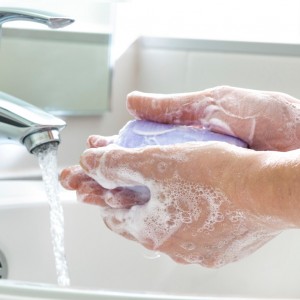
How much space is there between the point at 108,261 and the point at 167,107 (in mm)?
334

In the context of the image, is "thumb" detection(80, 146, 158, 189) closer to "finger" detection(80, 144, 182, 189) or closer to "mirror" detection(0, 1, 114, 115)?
"finger" detection(80, 144, 182, 189)

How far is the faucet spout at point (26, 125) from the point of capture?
0.63 metres

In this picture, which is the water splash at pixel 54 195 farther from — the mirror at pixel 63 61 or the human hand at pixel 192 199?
the mirror at pixel 63 61

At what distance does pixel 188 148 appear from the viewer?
19.6 inches

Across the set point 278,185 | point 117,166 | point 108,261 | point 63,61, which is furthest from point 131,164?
point 63,61

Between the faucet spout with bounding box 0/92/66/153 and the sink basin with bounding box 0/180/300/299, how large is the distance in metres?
0.20

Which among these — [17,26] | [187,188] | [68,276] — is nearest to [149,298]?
[187,188]

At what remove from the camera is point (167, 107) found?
610 mm

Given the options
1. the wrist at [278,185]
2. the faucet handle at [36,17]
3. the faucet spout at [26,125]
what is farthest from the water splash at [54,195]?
the wrist at [278,185]

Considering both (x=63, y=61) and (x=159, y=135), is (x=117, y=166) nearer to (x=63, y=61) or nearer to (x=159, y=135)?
(x=159, y=135)

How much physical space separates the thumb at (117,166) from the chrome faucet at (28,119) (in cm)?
11

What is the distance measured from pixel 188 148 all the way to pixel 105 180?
3.2 inches


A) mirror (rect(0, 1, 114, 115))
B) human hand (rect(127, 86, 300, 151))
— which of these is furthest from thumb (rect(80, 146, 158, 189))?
mirror (rect(0, 1, 114, 115))

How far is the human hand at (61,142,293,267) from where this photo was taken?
484mm
